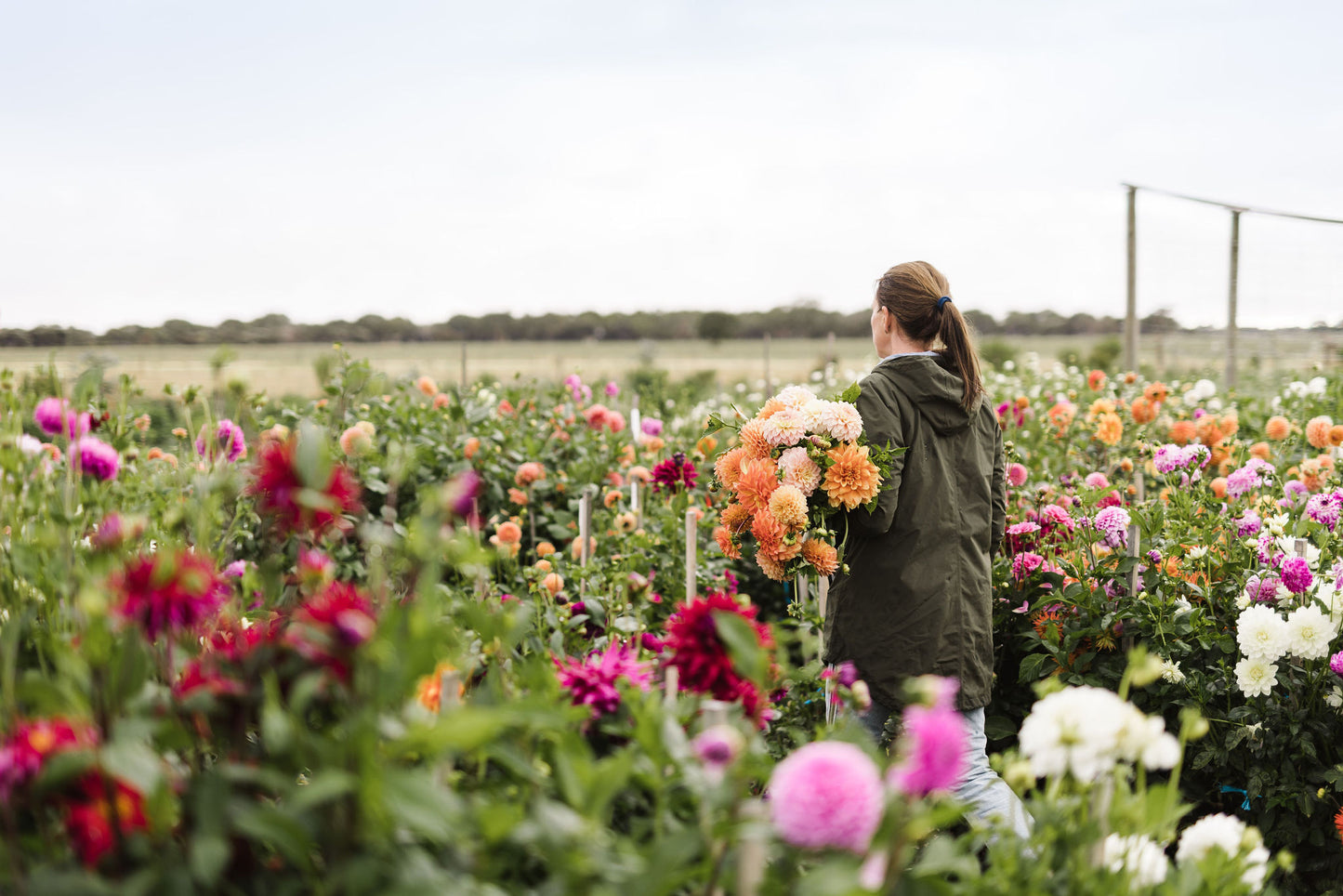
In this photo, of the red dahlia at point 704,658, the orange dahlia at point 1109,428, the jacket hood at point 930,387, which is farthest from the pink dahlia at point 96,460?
the orange dahlia at point 1109,428

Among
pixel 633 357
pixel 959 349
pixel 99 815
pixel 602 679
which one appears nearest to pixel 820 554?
pixel 959 349

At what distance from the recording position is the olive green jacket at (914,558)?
1.81 meters

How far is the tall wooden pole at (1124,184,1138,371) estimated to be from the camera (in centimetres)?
624

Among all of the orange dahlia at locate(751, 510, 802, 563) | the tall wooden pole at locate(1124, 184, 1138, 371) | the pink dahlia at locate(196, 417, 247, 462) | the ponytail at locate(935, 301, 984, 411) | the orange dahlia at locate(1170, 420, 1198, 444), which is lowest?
the orange dahlia at locate(751, 510, 802, 563)

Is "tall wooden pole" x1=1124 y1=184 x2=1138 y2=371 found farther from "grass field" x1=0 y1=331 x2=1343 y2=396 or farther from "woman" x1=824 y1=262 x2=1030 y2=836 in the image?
"woman" x1=824 y1=262 x2=1030 y2=836

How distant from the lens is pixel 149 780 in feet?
2.04

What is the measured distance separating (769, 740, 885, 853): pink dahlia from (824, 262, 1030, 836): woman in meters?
1.13

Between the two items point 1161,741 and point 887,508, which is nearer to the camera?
point 1161,741

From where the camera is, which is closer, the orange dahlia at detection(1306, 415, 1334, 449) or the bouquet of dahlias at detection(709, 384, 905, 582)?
the bouquet of dahlias at detection(709, 384, 905, 582)

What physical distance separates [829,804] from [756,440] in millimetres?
1155

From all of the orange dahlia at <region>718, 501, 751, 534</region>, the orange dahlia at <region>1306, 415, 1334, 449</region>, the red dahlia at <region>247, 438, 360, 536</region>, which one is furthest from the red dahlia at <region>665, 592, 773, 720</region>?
the orange dahlia at <region>1306, 415, 1334, 449</region>

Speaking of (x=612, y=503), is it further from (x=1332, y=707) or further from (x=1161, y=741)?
(x=1161, y=741)

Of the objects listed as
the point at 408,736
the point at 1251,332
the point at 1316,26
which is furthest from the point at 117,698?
the point at 1251,332

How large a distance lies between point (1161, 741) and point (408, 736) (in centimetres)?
66
